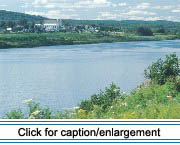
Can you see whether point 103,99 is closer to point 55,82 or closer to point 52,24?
point 55,82

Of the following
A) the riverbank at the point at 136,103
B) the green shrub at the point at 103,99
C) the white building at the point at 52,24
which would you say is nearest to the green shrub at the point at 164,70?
the riverbank at the point at 136,103

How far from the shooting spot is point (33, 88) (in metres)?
19.9

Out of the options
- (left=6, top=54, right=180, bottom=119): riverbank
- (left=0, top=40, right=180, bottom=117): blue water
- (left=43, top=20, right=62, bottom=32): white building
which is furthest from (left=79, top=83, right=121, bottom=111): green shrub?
(left=43, top=20, right=62, bottom=32): white building

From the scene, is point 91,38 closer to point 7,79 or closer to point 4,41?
point 4,41

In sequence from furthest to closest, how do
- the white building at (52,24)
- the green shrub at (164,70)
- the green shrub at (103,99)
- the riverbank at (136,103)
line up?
the white building at (52,24) → the green shrub at (164,70) → the green shrub at (103,99) → the riverbank at (136,103)

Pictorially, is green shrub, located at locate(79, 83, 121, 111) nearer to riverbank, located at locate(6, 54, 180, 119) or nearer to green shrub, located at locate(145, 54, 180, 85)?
riverbank, located at locate(6, 54, 180, 119)

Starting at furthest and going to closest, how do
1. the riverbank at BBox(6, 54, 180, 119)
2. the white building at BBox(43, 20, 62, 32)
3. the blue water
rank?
the white building at BBox(43, 20, 62, 32) → the blue water → the riverbank at BBox(6, 54, 180, 119)

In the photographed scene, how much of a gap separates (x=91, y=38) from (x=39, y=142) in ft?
224

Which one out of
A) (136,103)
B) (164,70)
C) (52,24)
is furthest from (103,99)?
(52,24)

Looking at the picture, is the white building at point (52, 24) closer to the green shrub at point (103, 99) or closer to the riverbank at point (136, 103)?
the riverbank at point (136, 103)

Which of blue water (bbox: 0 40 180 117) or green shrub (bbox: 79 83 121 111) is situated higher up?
green shrub (bbox: 79 83 121 111)

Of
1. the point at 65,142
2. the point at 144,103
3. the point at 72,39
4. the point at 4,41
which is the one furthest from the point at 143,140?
the point at 72,39

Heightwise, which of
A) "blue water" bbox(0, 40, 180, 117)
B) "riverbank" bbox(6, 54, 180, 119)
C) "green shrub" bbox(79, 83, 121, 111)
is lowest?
"blue water" bbox(0, 40, 180, 117)

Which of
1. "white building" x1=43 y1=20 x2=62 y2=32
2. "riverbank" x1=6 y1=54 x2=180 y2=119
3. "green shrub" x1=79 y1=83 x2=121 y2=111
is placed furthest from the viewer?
"white building" x1=43 y1=20 x2=62 y2=32
